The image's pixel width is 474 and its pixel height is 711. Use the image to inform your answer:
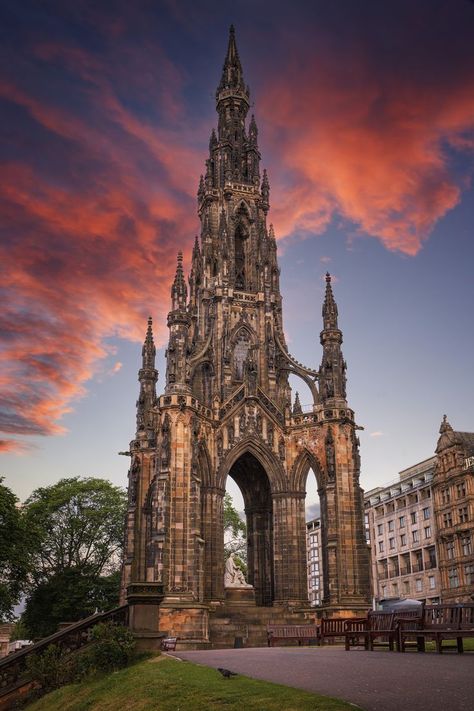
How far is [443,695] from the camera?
8.96 meters

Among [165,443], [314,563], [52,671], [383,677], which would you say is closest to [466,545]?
[165,443]

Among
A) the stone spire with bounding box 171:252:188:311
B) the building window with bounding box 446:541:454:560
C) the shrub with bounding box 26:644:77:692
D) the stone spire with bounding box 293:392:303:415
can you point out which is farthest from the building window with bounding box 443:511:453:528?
the shrub with bounding box 26:644:77:692

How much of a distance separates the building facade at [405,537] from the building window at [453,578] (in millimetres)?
3151

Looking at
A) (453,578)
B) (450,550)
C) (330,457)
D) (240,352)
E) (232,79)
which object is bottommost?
(453,578)

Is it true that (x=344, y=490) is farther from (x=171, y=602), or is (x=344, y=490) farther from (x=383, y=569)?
(x=383, y=569)

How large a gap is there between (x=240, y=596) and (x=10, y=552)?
510 inches

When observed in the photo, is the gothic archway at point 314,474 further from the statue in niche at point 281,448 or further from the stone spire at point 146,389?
the stone spire at point 146,389

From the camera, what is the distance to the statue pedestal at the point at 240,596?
36875mm

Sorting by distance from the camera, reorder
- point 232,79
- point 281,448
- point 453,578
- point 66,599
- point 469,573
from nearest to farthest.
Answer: point 281,448 < point 66,599 < point 232,79 < point 469,573 < point 453,578

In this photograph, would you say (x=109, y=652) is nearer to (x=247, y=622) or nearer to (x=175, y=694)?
(x=175, y=694)

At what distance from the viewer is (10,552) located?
1564 inches

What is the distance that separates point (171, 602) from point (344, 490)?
34.5 feet

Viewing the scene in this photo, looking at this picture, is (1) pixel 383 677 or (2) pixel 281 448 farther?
(2) pixel 281 448

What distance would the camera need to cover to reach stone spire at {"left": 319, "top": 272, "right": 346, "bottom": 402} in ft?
129
